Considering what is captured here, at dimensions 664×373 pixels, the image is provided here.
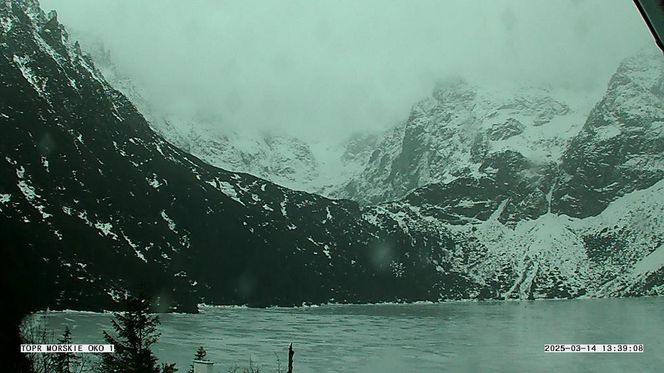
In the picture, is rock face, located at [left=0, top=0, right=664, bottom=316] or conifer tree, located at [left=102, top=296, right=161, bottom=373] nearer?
conifer tree, located at [left=102, top=296, right=161, bottom=373]

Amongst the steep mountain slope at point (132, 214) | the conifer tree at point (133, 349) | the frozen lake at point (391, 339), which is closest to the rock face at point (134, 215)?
the steep mountain slope at point (132, 214)

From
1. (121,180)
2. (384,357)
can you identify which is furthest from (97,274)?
(384,357)

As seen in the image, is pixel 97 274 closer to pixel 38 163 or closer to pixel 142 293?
pixel 38 163

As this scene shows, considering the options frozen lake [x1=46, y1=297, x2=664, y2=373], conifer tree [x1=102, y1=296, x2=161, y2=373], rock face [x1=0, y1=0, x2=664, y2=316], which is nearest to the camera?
conifer tree [x1=102, y1=296, x2=161, y2=373]

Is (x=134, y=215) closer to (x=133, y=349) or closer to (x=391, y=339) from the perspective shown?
(x=391, y=339)

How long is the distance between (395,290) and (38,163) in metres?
92.7

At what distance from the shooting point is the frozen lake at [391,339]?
6378 centimetres

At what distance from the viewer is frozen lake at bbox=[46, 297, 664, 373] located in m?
63.8

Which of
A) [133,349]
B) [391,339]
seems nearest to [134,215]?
[391,339]

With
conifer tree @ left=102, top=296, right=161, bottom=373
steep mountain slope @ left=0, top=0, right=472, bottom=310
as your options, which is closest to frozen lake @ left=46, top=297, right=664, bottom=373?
steep mountain slope @ left=0, top=0, right=472, bottom=310

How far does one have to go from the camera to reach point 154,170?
521ft

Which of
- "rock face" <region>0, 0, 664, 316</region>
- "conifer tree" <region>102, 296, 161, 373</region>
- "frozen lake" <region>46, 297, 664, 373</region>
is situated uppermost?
"rock face" <region>0, 0, 664, 316</region>

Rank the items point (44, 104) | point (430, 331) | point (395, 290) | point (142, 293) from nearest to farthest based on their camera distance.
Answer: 1. point (142, 293)
2. point (430, 331)
3. point (44, 104)
4. point (395, 290)

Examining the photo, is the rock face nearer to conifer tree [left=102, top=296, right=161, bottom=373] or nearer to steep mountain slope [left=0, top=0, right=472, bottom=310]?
steep mountain slope [left=0, top=0, right=472, bottom=310]
